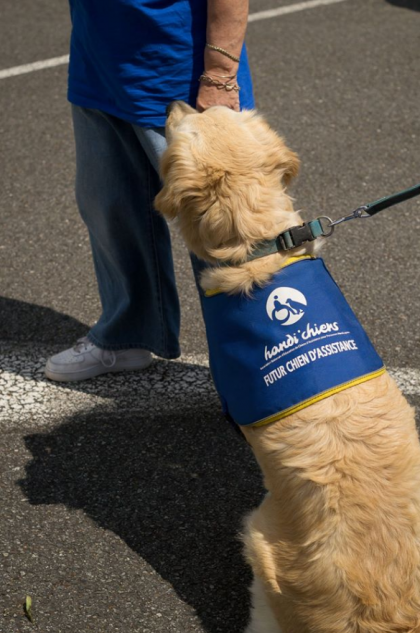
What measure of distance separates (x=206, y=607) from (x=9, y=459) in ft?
3.38

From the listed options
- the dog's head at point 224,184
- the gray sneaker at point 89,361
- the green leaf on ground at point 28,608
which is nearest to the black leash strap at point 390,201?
the dog's head at point 224,184

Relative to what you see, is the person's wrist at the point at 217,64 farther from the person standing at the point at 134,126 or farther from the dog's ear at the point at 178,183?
the dog's ear at the point at 178,183

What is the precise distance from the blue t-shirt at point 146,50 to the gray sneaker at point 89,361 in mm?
1117

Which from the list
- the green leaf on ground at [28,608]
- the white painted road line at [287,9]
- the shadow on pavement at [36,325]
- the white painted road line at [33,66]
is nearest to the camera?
the green leaf on ground at [28,608]

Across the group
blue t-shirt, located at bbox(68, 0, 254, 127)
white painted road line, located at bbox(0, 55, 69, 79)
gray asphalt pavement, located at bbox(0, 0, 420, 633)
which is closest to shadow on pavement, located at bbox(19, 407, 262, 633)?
gray asphalt pavement, located at bbox(0, 0, 420, 633)

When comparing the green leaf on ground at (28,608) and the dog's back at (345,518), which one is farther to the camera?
the green leaf on ground at (28,608)

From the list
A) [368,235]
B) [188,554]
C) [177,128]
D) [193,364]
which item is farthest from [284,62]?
[188,554]

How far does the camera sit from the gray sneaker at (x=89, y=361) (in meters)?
3.67

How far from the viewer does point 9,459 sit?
3291 mm

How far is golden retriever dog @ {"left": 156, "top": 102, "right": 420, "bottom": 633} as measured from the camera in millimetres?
2271

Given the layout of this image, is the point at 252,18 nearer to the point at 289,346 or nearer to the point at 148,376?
the point at 148,376

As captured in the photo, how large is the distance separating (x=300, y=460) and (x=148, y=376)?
1488 millimetres

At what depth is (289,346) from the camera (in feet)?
8.05

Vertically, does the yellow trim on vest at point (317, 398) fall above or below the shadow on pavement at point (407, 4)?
above
